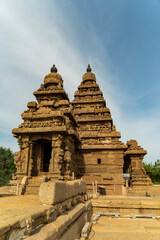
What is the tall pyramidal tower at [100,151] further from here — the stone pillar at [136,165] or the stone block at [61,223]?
the stone block at [61,223]

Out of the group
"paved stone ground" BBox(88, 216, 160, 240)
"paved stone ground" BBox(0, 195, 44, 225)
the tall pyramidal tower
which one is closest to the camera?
"paved stone ground" BBox(0, 195, 44, 225)

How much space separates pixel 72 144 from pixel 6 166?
24.8 metres

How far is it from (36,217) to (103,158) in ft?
46.5

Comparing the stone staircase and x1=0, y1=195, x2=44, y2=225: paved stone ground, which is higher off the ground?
x1=0, y1=195, x2=44, y2=225: paved stone ground

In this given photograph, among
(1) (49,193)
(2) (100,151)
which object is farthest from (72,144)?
(1) (49,193)

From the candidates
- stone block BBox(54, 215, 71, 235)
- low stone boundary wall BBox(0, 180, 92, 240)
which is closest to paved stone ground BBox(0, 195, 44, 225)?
low stone boundary wall BBox(0, 180, 92, 240)

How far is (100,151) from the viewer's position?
672 inches

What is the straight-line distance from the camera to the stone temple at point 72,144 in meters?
13.0

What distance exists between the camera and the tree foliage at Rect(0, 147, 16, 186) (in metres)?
34.0

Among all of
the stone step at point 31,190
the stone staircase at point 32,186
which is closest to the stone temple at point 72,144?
the stone staircase at point 32,186

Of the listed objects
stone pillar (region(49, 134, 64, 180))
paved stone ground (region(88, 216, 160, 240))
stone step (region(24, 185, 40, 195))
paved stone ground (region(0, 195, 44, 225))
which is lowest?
paved stone ground (region(88, 216, 160, 240))

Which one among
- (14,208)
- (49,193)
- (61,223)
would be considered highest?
(49,193)

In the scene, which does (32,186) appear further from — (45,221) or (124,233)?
(45,221)

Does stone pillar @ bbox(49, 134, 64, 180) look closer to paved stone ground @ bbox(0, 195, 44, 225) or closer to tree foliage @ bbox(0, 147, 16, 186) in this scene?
paved stone ground @ bbox(0, 195, 44, 225)
